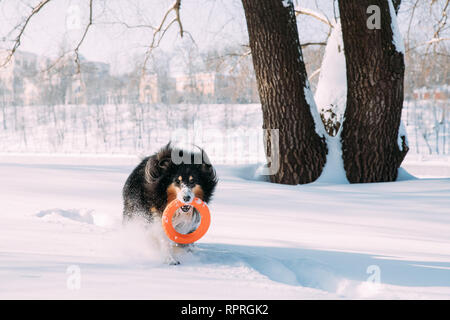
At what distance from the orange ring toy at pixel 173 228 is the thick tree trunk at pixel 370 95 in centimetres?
385

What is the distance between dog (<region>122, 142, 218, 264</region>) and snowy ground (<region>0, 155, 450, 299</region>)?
18 cm

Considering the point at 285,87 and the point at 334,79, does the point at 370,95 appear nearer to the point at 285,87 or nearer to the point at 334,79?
the point at 334,79

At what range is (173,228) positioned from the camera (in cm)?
281

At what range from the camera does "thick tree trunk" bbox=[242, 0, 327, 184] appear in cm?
588

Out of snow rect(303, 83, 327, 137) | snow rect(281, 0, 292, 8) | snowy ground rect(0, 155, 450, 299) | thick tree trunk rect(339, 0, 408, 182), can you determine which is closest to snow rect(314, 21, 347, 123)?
thick tree trunk rect(339, 0, 408, 182)

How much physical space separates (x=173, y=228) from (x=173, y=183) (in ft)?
1.00

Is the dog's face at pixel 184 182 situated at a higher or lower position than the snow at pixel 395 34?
lower

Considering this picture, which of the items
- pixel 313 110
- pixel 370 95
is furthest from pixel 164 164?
pixel 370 95

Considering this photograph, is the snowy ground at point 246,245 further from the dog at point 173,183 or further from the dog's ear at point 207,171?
the dog's ear at point 207,171

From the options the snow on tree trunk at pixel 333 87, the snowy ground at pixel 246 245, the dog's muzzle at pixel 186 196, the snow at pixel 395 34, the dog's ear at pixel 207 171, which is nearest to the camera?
the snowy ground at pixel 246 245

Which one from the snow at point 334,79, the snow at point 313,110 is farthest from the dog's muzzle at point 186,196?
the snow at point 334,79

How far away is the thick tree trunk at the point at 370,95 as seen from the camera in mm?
5957

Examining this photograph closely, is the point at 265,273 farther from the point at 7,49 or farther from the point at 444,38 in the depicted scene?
the point at 444,38
